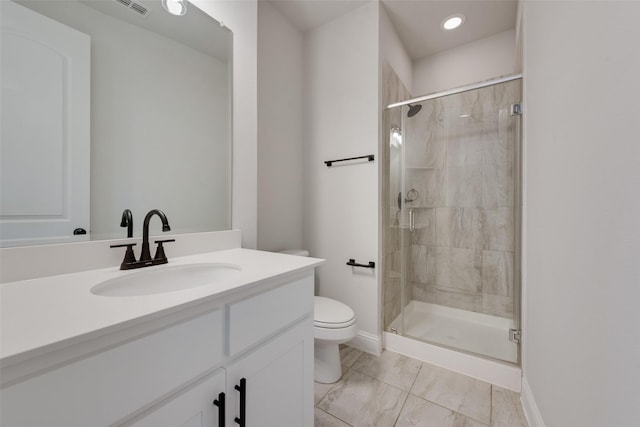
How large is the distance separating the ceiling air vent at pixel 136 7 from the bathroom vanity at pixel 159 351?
3.41 ft

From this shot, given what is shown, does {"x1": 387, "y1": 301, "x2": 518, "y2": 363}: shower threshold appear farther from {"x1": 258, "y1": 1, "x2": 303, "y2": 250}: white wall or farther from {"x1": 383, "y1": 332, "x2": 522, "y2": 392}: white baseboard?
{"x1": 258, "y1": 1, "x2": 303, "y2": 250}: white wall

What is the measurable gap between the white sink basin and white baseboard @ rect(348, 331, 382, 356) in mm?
1304

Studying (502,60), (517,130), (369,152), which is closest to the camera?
(517,130)

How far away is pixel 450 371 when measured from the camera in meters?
1.63

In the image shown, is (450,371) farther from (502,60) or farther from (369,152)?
(502,60)

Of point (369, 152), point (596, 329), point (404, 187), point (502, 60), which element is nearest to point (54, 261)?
point (596, 329)

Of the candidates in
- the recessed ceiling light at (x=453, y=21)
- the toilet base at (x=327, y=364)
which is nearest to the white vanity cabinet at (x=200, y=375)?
the toilet base at (x=327, y=364)

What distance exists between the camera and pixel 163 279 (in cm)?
94

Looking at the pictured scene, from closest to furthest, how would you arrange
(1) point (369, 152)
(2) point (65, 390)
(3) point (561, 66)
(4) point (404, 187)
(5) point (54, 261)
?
(2) point (65, 390), (5) point (54, 261), (3) point (561, 66), (1) point (369, 152), (4) point (404, 187)

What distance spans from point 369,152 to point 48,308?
174 centimetres

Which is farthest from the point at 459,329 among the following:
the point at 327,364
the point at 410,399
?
the point at 327,364

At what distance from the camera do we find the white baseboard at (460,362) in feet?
4.86

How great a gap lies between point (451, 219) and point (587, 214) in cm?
148

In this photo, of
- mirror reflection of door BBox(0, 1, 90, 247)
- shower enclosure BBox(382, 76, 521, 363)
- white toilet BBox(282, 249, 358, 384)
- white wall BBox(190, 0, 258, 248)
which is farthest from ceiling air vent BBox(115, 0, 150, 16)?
white toilet BBox(282, 249, 358, 384)
